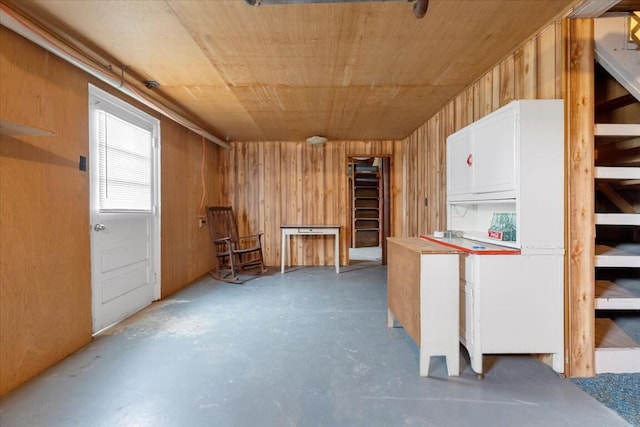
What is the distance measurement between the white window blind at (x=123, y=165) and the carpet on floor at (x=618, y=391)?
3716 mm

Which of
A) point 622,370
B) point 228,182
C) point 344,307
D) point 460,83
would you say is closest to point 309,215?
point 228,182

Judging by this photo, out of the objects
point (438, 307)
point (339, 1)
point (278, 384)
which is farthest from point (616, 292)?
point (339, 1)

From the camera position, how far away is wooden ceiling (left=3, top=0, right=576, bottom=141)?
1619mm

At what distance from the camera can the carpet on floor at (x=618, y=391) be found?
1.44 metres

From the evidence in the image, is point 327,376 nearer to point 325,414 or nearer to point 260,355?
point 325,414

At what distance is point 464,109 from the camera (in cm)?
278

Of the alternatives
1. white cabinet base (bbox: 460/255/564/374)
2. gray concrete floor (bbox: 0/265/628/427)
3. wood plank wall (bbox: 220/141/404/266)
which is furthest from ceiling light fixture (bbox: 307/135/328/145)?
white cabinet base (bbox: 460/255/564/374)

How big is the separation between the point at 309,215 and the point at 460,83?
3143mm

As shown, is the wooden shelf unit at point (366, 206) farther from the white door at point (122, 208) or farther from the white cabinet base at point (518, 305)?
→ the white cabinet base at point (518, 305)

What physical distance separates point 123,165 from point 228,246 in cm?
187

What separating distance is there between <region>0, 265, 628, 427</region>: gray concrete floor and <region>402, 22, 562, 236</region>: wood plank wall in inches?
70.2

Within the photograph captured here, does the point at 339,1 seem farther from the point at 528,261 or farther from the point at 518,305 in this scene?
the point at 518,305

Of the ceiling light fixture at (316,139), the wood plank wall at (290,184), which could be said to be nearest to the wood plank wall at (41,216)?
the wood plank wall at (290,184)

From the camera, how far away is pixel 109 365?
6.17 ft
